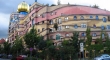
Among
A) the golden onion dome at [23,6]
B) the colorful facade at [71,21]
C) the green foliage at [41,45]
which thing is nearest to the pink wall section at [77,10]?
the colorful facade at [71,21]

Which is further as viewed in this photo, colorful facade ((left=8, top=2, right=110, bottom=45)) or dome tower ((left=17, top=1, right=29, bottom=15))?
dome tower ((left=17, top=1, right=29, bottom=15))

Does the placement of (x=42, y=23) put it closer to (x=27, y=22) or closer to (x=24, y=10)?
(x=27, y=22)

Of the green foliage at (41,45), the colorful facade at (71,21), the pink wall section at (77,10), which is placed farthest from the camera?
the pink wall section at (77,10)

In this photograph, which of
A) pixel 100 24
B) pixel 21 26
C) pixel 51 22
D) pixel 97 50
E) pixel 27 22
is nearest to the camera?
pixel 97 50

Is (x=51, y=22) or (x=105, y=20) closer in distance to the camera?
(x=105, y=20)

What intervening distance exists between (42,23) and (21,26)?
790 inches

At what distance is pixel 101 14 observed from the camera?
50000 millimetres

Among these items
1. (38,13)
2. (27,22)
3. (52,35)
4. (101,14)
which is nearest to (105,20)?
(101,14)

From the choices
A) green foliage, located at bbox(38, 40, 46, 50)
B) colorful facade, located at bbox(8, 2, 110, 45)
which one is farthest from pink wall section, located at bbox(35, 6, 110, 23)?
green foliage, located at bbox(38, 40, 46, 50)

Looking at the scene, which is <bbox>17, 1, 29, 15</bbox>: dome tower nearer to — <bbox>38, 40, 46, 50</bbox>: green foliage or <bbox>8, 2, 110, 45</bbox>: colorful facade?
<bbox>8, 2, 110, 45</bbox>: colorful facade

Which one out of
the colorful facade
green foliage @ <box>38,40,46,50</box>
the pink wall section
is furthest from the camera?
the pink wall section

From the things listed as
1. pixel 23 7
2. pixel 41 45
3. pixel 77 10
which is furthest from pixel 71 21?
pixel 23 7

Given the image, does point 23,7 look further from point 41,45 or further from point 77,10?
point 41,45

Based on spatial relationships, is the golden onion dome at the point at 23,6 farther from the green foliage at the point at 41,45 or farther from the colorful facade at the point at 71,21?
the green foliage at the point at 41,45
